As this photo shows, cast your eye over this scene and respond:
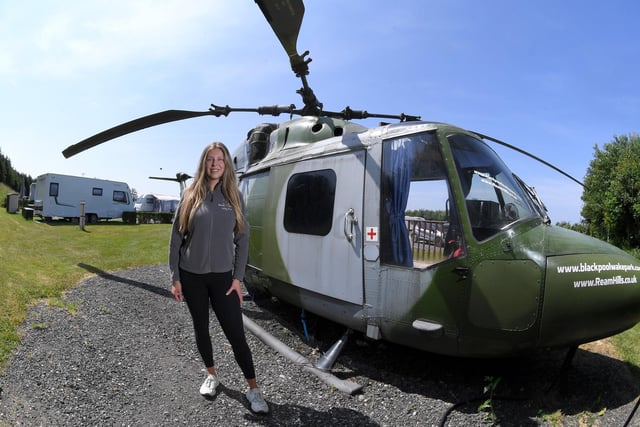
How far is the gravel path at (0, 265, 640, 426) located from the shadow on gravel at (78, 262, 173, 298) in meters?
1.63

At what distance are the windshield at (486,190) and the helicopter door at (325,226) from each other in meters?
0.88

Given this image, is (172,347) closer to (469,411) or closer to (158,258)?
(469,411)

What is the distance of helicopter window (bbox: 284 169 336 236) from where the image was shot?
386 cm

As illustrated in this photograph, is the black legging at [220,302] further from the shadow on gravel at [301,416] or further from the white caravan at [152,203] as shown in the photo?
the white caravan at [152,203]

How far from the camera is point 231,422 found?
9.10ft

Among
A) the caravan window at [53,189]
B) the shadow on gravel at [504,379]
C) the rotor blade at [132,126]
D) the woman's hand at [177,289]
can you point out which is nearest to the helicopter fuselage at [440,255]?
the shadow on gravel at [504,379]

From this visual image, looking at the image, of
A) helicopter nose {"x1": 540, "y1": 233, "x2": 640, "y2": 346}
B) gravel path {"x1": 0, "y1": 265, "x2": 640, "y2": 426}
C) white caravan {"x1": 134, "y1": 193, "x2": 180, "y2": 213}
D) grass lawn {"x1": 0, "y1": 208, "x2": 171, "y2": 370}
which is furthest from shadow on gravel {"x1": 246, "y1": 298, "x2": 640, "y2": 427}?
white caravan {"x1": 134, "y1": 193, "x2": 180, "y2": 213}

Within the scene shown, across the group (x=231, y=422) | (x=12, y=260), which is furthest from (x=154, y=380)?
(x=12, y=260)

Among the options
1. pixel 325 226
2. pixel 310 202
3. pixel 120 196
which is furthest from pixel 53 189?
pixel 325 226

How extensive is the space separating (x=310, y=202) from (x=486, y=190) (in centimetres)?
172

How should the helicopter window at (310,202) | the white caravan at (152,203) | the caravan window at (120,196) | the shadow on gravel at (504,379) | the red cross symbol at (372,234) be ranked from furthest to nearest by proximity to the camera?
the white caravan at (152,203) < the caravan window at (120,196) < the helicopter window at (310,202) < the red cross symbol at (372,234) < the shadow on gravel at (504,379)

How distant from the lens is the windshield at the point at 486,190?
3.09 m

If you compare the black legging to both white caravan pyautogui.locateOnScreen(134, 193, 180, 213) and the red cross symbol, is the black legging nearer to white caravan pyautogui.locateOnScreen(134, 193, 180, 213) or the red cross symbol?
the red cross symbol

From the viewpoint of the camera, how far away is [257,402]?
290cm
